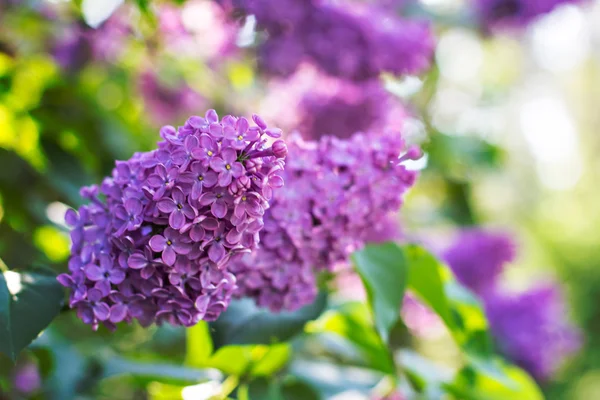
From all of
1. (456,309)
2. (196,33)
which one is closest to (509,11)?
(196,33)

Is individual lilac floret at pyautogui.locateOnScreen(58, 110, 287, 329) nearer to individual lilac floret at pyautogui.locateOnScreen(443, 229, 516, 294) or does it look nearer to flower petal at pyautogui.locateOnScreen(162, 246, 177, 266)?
flower petal at pyautogui.locateOnScreen(162, 246, 177, 266)

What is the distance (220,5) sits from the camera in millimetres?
1577

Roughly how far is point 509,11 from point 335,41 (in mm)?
816

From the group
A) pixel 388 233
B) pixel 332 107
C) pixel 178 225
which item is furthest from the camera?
pixel 332 107

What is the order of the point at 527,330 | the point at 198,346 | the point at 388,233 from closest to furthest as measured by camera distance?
the point at 198,346
the point at 388,233
the point at 527,330

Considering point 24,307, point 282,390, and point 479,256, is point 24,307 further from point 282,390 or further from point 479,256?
point 479,256

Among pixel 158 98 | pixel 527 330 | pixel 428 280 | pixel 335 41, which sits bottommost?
pixel 428 280

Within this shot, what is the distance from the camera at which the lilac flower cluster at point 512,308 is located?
2.33m

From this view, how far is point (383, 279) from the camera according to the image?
107 cm

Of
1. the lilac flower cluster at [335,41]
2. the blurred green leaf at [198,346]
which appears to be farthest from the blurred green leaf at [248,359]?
the lilac flower cluster at [335,41]

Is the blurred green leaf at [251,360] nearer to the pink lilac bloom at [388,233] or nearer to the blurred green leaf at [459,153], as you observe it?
the pink lilac bloom at [388,233]

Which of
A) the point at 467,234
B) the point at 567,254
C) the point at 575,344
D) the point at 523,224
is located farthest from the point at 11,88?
the point at 523,224

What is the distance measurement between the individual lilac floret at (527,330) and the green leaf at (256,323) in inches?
63.7

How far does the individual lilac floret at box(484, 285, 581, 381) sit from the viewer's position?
8.40ft
